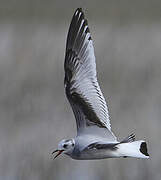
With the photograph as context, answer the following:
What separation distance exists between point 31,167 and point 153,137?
1.97 feet

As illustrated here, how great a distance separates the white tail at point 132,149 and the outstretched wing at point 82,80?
0.14 m

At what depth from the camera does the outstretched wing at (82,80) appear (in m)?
2.29

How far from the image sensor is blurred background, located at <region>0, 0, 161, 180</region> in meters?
3.17

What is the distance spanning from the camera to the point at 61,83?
11.7 ft

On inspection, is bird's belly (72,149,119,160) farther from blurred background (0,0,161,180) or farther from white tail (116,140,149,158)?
blurred background (0,0,161,180)

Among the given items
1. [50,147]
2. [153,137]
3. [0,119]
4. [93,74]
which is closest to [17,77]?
[0,119]

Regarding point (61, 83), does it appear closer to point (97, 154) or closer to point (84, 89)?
point (84, 89)

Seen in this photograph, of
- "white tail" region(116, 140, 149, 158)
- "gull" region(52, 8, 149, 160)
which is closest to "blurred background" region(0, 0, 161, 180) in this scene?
"gull" region(52, 8, 149, 160)

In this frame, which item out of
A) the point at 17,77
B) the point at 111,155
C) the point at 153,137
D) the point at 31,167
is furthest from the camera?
the point at 17,77

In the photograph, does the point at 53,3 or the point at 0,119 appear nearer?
the point at 0,119

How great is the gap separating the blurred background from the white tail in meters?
0.95

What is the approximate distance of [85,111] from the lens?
2.28 m

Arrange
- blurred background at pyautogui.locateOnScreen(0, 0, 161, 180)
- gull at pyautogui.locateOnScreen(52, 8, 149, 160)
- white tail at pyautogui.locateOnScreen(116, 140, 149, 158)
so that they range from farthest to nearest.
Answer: blurred background at pyautogui.locateOnScreen(0, 0, 161, 180) < gull at pyautogui.locateOnScreen(52, 8, 149, 160) < white tail at pyautogui.locateOnScreen(116, 140, 149, 158)

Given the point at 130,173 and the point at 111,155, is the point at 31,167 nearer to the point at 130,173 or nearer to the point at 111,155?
the point at 130,173
